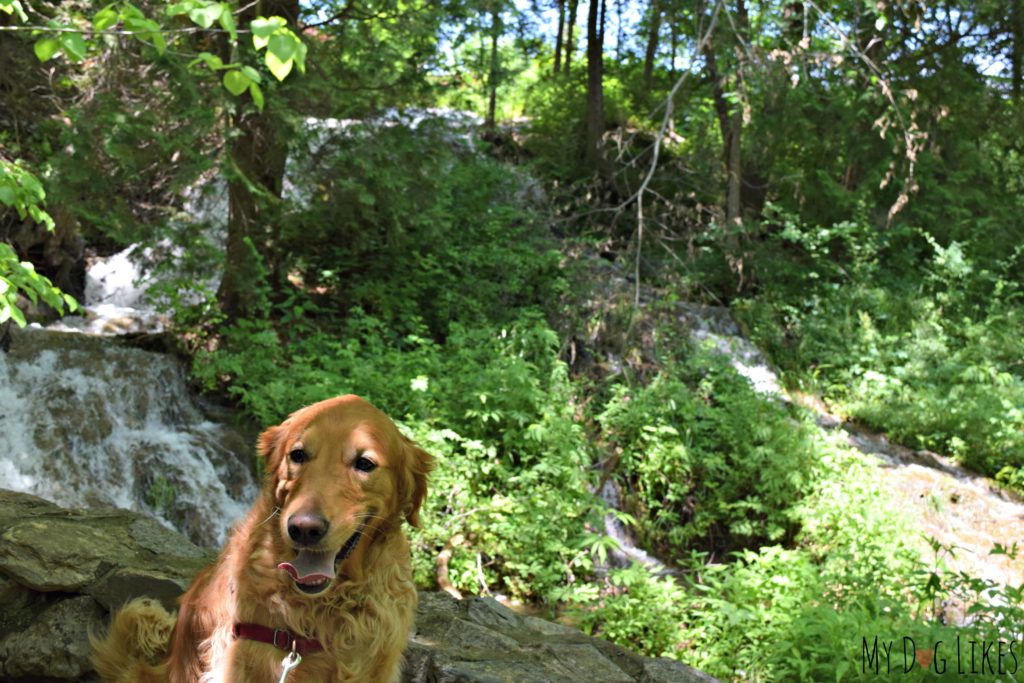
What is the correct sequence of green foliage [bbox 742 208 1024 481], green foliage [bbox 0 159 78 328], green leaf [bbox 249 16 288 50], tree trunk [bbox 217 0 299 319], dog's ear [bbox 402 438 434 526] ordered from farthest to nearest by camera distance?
green foliage [bbox 742 208 1024 481] → tree trunk [bbox 217 0 299 319] → green foliage [bbox 0 159 78 328] → dog's ear [bbox 402 438 434 526] → green leaf [bbox 249 16 288 50]

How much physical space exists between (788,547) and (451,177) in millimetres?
5913

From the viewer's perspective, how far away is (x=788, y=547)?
23.8ft

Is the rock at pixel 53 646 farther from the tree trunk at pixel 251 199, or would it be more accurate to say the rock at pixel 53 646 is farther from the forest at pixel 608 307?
the tree trunk at pixel 251 199

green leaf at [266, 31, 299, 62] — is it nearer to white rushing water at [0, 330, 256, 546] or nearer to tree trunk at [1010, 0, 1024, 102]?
white rushing water at [0, 330, 256, 546]

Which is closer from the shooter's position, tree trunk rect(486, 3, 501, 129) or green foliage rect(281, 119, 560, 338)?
green foliage rect(281, 119, 560, 338)

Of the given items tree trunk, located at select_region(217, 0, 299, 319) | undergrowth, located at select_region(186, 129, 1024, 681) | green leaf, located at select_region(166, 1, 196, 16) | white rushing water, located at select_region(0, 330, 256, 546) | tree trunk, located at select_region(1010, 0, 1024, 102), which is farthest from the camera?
tree trunk, located at select_region(1010, 0, 1024, 102)

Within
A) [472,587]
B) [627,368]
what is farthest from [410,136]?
[472,587]

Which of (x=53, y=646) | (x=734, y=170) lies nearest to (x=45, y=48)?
(x=53, y=646)

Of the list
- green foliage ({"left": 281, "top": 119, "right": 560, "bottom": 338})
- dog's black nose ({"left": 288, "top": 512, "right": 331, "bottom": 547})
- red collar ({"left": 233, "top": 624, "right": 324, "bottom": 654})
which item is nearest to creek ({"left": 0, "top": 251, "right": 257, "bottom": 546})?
green foliage ({"left": 281, "top": 119, "right": 560, "bottom": 338})

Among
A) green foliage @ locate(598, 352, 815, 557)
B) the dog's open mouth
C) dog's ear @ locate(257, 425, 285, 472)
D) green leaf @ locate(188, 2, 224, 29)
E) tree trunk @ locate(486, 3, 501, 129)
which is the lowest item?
green foliage @ locate(598, 352, 815, 557)

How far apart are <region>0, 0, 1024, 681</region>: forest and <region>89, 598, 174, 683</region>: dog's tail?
123cm

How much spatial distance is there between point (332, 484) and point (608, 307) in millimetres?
7948

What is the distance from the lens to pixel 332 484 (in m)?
2.10

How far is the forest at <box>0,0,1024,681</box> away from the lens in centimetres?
557
